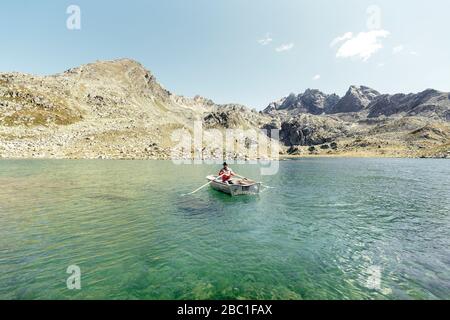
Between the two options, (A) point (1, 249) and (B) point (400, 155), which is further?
(B) point (400, 155)

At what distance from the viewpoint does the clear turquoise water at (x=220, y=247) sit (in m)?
11.2

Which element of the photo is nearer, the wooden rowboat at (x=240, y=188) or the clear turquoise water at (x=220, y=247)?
the clear turquoise water at (x=220, y=247)

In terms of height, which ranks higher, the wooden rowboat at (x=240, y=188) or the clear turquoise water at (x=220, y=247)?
the wooden rowboat at (x=240, y=188)

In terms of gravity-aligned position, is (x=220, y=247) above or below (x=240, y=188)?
below

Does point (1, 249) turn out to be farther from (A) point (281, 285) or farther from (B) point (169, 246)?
(A) point (281, 285)

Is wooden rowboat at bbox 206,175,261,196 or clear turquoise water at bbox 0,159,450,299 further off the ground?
wooden rowboat at bbox 206,175,261,196

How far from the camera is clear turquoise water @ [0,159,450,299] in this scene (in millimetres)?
11203

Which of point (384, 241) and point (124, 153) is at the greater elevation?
point (124, 153)

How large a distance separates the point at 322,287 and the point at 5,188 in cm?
3945

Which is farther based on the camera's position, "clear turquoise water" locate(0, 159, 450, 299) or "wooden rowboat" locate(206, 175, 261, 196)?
"wooden rowboat" locate(206, 175, 261, 196)

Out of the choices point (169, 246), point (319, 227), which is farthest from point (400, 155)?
point (169, 246)

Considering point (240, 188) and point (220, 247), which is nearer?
point (220, 247)

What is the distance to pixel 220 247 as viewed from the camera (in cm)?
1593

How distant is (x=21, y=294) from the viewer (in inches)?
412
